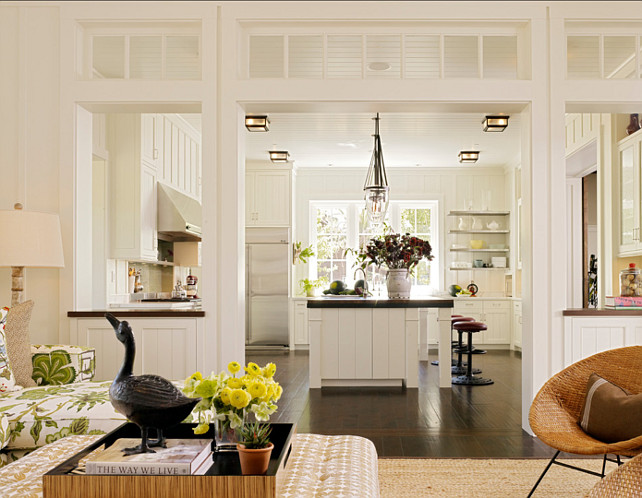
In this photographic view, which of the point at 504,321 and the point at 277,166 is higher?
the point at 277,166

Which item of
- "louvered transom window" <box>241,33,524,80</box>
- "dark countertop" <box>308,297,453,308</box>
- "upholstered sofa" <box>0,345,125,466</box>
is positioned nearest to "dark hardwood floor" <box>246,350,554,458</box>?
"dark countertop" <box>308,297,453,308</box>

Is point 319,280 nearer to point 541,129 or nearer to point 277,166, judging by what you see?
point 277,166

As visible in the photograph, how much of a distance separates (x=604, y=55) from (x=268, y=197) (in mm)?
5756

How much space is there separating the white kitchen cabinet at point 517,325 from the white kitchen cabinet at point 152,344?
5.98 meters

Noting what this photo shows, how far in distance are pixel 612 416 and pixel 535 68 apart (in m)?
2.56

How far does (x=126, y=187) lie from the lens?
6031 mm

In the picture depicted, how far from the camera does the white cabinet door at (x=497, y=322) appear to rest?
962cm

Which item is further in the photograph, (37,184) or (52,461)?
(37,184)

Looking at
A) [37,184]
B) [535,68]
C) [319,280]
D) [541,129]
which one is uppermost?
[535,68]

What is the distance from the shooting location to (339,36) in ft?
14.7

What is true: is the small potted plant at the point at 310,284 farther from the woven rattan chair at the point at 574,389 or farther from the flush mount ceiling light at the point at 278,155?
the woven rattan chair at the point at 574,389

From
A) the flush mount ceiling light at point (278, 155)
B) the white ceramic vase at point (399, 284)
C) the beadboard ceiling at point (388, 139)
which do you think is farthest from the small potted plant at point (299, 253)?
the white ceramic vase at point (399, 284)

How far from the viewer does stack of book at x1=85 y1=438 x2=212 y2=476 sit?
180 cm

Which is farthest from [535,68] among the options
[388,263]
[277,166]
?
[277,166]
